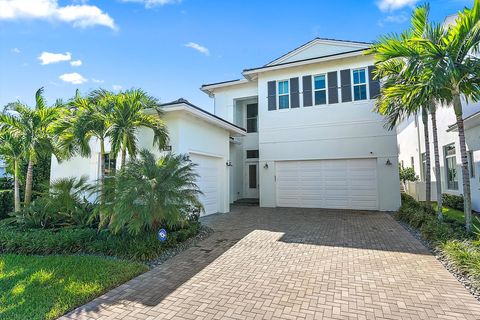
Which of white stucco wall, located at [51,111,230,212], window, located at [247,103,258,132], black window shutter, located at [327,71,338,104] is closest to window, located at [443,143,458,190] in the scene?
black window shutter, located at [327,71,338,104]

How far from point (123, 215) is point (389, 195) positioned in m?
12.0

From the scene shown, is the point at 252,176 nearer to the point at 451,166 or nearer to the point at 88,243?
the point at 451,166

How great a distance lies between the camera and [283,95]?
15000mm

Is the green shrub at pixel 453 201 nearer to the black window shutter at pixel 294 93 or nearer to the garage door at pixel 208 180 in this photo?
the black window shutter at pixel 294 93

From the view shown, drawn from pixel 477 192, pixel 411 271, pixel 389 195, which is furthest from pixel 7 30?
pixel 477 192

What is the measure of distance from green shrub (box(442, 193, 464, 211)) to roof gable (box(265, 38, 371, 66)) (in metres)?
8.77

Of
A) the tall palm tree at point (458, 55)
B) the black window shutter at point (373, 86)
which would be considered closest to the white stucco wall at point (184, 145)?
the black window shutter at point (373, 86)

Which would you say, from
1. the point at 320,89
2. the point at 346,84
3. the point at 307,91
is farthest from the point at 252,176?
the point at 346,84

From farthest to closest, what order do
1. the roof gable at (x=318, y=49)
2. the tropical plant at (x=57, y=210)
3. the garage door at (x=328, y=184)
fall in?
1. the roof gable at (x=318, y=49)
2. the garage door at (x=328, y=184)
3. the tropical plant at (x=57, y=210)

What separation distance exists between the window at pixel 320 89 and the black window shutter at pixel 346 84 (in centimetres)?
89

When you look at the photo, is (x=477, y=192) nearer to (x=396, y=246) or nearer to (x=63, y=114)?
(x=396, y=246)

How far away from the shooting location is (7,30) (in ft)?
27.0

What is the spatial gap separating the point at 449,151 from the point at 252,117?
36.9 ft

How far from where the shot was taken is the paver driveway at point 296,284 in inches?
150
